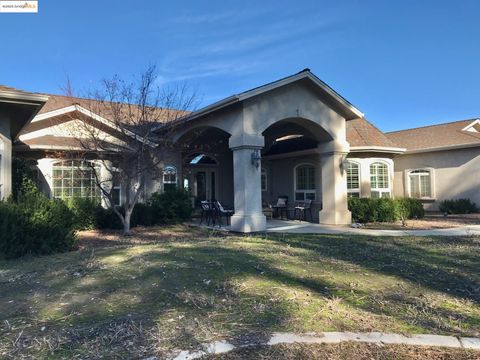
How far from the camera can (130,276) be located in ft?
21.8

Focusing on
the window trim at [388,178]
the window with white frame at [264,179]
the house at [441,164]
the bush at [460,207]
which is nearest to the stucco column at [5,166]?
the window with white frame at [264,179]

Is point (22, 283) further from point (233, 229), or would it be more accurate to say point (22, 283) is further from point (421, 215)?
point (421, 215)

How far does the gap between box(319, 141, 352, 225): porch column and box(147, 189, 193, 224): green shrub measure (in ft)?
17.2

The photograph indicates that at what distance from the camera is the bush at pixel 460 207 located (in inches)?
808

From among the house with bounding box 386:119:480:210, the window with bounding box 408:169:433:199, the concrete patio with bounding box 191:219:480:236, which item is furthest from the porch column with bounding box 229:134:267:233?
the window with bounding box 408:169:433:199

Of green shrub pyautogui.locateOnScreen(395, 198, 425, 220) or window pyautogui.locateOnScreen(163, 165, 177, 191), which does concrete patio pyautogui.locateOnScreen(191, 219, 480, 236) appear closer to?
green shrub pyautogui.locateOnScreen(395, 198, 425, 220)

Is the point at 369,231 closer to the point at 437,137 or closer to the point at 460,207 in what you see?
the point at 460,207

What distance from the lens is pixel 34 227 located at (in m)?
9.10

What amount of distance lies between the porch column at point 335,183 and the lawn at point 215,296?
636 cm

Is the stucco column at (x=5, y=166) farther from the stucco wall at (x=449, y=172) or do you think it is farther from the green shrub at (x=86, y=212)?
the stucco wall at (x=449, y=172)

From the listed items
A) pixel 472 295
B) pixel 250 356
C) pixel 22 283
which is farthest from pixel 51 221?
pixel 472 295

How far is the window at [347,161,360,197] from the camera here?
20219 mm

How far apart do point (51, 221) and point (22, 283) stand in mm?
2951

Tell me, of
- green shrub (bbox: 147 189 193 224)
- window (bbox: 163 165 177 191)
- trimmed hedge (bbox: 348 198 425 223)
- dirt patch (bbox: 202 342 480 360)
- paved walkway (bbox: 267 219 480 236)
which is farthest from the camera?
window (bbox: 163 165 177 191)
